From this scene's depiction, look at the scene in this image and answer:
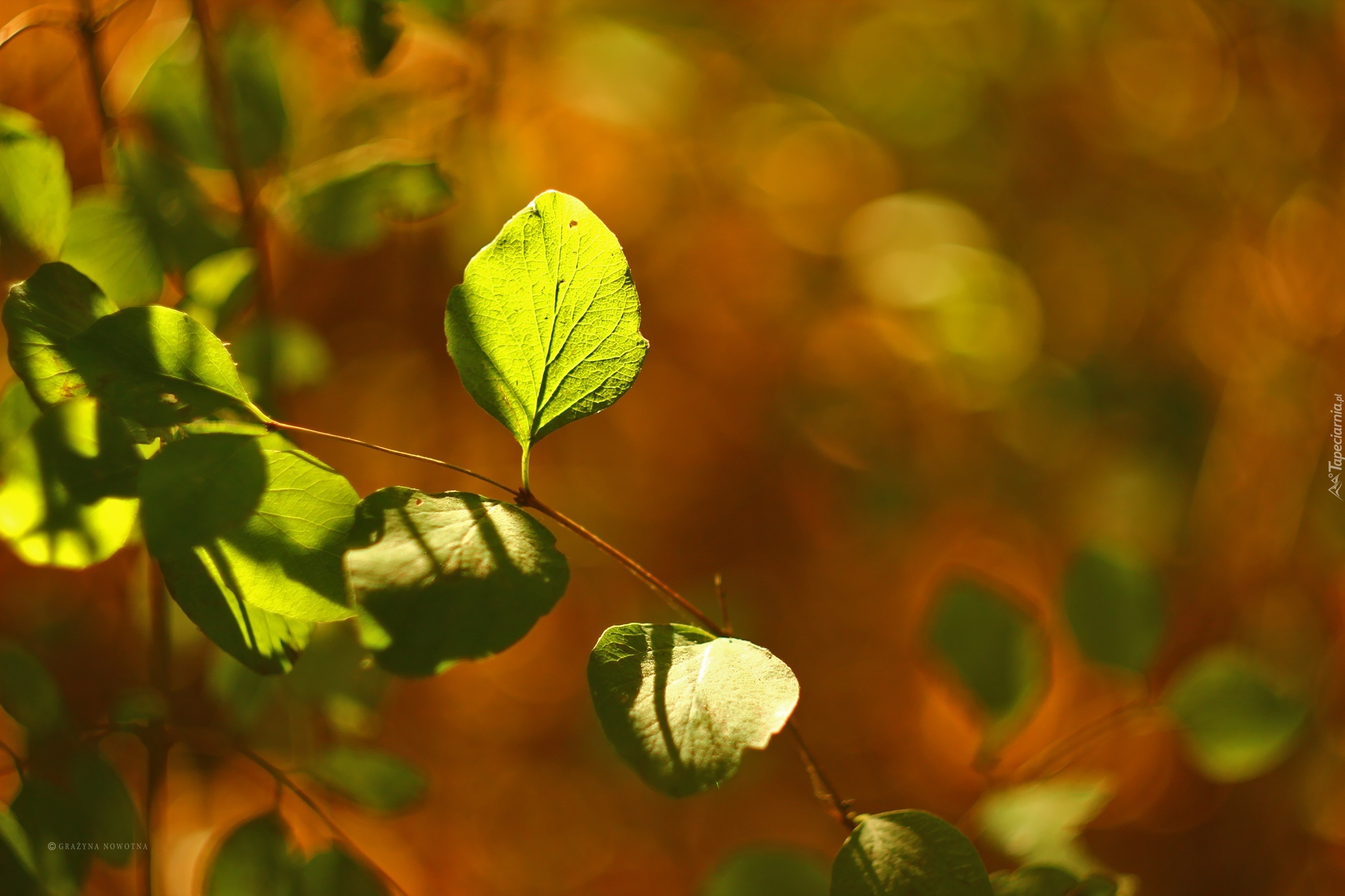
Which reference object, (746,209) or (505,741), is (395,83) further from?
(505,741)

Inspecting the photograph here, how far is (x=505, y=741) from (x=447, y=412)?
32 cm

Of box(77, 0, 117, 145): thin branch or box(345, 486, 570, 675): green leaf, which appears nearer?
box(345, 486, 570, 675): green leaf

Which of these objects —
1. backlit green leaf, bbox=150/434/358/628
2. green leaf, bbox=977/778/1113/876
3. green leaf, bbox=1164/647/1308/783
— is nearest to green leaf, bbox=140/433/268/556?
backlit green leaf, bbox=150/434/358/628

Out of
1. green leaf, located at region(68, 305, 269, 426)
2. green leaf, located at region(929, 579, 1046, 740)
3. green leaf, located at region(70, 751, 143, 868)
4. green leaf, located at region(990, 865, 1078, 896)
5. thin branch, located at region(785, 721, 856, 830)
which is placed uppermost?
green leaf, located at region(68, 305, 269, 426)

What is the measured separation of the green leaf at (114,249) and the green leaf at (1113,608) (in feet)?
1.53

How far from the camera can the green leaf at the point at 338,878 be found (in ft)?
1.14

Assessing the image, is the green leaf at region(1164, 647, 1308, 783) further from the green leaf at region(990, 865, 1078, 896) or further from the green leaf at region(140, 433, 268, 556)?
the green leaf at region(140, 433, 268, 556)

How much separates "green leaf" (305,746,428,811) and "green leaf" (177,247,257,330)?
21 cm

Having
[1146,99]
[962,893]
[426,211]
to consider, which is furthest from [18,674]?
[1146,99]

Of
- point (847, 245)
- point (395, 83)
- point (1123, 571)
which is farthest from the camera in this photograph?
point (847, 245)

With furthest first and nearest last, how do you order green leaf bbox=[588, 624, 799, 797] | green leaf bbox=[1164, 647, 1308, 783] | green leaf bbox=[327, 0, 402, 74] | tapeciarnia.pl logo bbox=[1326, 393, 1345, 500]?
tapeciarnia.pl logo bbox=[1326, 393, 1345, 500] → green leaf bbox=[1164, 647, 1308, 783] → green leaf bbox=[327, 0, 402, 74] → green leaf bbox=[588, 624, 799, 797]

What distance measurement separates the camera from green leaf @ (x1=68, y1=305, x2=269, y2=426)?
242 mm

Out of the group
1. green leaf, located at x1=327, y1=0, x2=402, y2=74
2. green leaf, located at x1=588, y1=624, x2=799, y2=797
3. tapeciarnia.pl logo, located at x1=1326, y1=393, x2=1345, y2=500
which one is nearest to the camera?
green leaf, located at x1=588, y1=624, x2=799, y2=797

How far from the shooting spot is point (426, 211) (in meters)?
0.41
